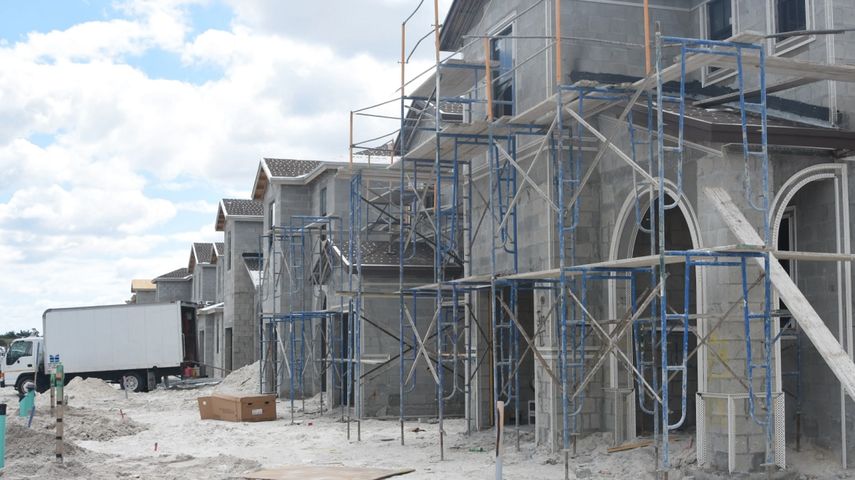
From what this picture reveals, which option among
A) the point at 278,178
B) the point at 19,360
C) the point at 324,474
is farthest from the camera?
the point at 19,360

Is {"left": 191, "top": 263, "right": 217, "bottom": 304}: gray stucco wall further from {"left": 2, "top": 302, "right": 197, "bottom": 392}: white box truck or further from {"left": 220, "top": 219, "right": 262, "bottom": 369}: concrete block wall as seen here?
{"left": 2, "top": 302, "right": 197, "bottom": 392}: white box truck

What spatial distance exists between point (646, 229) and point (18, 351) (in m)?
27.9

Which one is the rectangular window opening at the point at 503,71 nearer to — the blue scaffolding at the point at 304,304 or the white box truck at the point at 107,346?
the blue scaffolding at the point at 304,304

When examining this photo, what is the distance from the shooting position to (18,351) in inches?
1411

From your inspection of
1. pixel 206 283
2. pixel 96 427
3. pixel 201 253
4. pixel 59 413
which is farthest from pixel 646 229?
pixel 201 253

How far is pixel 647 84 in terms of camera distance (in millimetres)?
12453

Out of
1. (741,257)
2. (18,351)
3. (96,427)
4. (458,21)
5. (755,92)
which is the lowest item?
(96,427)

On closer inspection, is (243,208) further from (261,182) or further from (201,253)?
(201,253)

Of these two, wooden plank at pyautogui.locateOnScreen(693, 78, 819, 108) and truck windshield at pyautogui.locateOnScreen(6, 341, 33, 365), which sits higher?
wooden plank at pyautogui.locateOnScreen(693, 78, 819, 108)

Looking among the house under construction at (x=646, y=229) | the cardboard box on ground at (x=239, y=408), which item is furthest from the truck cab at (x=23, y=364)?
the house under construction at (x=646, y=229)

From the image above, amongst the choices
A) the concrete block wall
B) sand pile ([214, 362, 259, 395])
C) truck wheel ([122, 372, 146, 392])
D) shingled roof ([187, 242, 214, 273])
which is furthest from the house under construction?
shingled roof ([187, 242, 214, 273])

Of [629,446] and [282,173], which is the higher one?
[282,173]

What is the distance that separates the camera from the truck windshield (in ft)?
117

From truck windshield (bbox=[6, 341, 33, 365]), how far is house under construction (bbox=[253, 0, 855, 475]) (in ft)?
58.0
